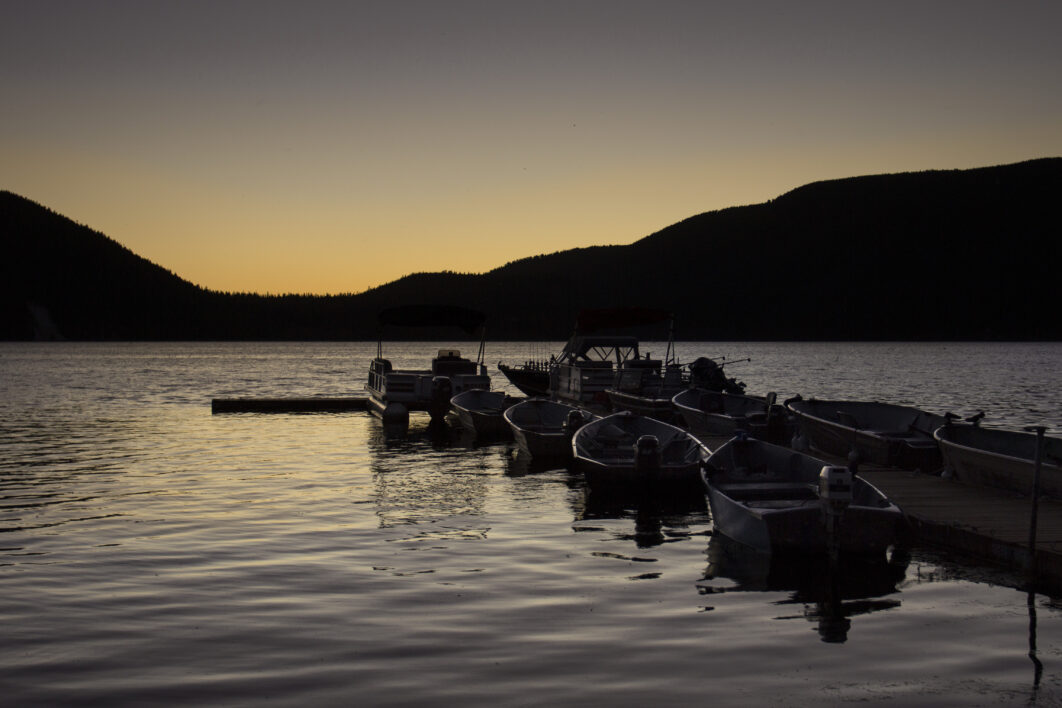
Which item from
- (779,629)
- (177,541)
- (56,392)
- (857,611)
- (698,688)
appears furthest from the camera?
(56,392)

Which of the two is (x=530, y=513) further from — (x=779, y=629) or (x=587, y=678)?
(x=587, y=678)

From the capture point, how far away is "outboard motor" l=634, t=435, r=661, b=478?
18.8 meters

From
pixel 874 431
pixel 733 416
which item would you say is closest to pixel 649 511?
Result: pixel 874 431

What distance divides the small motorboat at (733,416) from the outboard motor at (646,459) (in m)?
5.51

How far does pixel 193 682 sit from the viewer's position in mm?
8375

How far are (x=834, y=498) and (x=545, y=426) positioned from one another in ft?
54.0

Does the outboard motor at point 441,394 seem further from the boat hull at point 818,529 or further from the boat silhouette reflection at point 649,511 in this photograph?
the boat hull at point 818,529

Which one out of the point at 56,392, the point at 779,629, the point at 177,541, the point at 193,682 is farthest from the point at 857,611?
the point at 56,392

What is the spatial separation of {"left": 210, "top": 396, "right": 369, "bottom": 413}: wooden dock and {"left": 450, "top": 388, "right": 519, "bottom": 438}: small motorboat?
24.8ft

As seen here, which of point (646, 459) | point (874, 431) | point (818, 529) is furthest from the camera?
point (874, 431)

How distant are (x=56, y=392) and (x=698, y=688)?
63298 mm

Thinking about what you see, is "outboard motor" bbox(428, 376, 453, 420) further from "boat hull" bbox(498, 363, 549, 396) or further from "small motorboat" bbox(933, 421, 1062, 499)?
"small motorboat" bbox(933, 421, 1062, 499)

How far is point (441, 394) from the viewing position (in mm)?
36500

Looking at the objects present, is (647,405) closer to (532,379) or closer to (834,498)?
(834,498)
